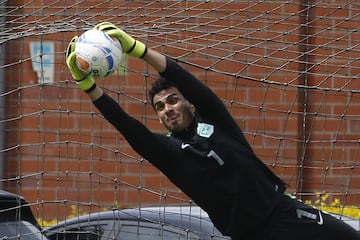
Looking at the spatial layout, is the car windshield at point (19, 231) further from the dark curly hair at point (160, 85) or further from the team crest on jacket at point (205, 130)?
the team crest on jacket at point (205, 130)

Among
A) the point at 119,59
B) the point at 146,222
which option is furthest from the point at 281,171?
the point at 119,59

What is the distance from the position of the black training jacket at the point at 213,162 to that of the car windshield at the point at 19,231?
1.20 m

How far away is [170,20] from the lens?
673 cm

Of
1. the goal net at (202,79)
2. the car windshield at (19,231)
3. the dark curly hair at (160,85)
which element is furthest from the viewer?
the goal net at (202,79)

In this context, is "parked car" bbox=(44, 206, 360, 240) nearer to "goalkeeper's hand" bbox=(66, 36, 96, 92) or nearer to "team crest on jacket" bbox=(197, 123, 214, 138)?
"team crest on jacket" bbox=(197, 123, 214, 138)

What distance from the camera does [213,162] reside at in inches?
193

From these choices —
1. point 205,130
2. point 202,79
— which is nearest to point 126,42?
point 205,130

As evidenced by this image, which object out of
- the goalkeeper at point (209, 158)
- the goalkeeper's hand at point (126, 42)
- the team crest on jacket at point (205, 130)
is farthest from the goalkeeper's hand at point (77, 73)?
the team crest on jacket at point (205, 130)

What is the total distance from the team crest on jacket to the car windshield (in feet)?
4.58

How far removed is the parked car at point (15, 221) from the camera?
5.79 m

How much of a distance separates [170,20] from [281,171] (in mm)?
1497

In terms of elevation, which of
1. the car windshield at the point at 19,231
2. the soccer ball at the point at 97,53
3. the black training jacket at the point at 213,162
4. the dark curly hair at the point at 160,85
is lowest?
the car windshield at the point at 19,231

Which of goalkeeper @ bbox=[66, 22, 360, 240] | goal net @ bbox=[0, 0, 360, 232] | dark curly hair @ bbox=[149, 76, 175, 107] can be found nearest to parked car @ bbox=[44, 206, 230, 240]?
goal net @ bbox=[0, 0, 360, 232]

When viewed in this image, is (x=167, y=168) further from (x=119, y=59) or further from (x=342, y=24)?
(x=342, y=24)
